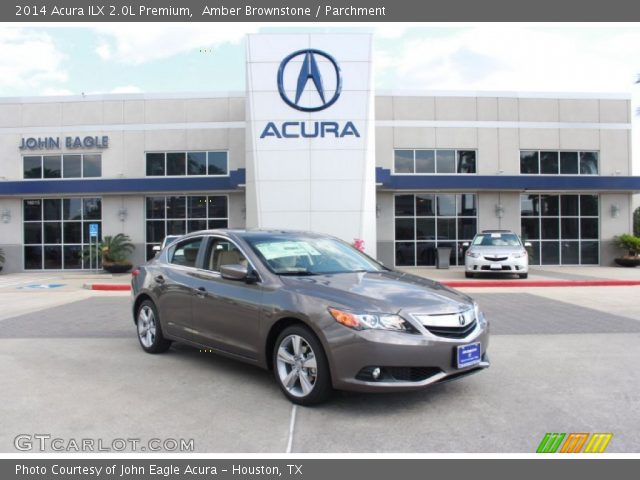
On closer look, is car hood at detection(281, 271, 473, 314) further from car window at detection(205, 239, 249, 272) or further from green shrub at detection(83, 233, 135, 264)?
green shrub at detection(83, 233, 135, 264)

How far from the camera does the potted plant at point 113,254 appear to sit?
2181 centimetres

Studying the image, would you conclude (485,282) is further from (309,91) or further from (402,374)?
(402,374)

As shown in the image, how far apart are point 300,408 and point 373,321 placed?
1013mm

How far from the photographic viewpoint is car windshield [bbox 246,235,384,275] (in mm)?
5297

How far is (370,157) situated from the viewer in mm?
19109

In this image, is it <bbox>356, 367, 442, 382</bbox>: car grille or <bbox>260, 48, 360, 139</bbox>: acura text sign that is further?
<bbox>260, 48, 360, 139</bbox>: acura text sign

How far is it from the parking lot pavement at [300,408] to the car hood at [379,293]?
872mm

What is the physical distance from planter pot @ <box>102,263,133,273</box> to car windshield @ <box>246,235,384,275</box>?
17741 millimetres

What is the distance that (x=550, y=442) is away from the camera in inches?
150

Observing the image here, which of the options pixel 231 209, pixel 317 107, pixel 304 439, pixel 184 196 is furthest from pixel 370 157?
→ pixel 304 439

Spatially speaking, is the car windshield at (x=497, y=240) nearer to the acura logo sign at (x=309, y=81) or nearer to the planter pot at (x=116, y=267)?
the acura logo sign at (x=309, y=81)

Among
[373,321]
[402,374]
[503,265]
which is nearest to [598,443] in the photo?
[402,374]

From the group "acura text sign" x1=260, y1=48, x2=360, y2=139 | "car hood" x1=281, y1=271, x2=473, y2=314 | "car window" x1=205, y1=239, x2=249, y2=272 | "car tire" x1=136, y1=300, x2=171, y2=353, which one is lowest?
"car tire" x1=136, y1=300, x2=171, y2=353

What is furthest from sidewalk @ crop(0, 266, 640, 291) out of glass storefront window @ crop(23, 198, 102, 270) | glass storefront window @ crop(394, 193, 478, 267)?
glass storefront window @ crop(394, 193, 478, 267)
